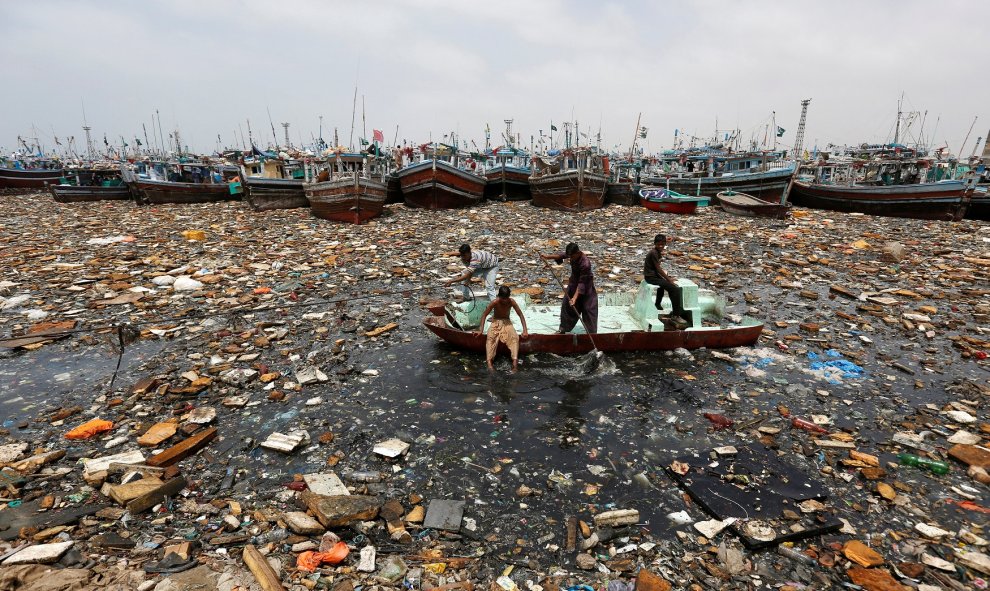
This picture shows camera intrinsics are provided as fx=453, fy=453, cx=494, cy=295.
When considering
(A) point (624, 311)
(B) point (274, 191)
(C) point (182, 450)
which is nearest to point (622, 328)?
(A) point (624, 311)

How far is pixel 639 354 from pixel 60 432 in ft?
20.7

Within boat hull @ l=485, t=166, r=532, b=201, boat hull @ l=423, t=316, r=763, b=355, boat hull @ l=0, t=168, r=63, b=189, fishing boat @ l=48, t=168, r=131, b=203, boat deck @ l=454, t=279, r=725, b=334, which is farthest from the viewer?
boat hull @ l=0, t=168, r=63, b=189

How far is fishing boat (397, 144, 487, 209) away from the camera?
60.5 ft

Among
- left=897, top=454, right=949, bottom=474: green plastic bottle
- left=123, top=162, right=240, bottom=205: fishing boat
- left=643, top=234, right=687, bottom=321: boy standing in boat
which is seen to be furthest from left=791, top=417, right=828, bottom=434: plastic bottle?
left=123, top=162, right=240, bottom=205: fishing boat

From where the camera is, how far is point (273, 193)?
61.3 feet

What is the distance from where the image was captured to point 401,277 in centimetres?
966

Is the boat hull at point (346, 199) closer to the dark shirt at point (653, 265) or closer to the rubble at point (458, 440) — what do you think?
the rubble at point (458, 440)

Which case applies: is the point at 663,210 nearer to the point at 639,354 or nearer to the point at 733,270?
the point at 733,270

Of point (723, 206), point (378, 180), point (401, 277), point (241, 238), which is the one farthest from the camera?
point (723, 206)

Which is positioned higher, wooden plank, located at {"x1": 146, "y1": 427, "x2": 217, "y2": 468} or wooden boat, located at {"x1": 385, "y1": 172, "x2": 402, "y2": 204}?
wooden boat, located at {"x1": 385, "y1": 172, "x2": 402, "y2": 204}

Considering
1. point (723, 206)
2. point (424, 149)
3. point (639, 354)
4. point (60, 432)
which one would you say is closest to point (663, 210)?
point (723, 206)

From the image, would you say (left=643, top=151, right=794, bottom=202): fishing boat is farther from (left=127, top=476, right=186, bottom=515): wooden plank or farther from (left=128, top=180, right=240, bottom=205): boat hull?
(left=128, top=180, right=240, bottom=205): boat hull

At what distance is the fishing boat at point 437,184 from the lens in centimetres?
1845

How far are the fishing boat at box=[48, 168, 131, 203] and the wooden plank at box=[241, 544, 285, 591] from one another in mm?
27160
